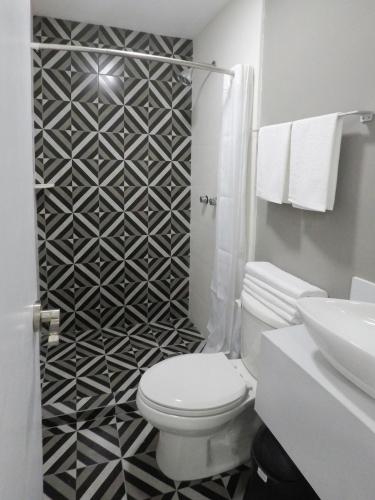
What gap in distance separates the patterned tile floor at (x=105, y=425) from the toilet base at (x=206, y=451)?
0.06 meters

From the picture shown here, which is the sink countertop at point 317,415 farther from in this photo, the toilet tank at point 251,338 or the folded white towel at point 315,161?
the folded white towel at point 315,161

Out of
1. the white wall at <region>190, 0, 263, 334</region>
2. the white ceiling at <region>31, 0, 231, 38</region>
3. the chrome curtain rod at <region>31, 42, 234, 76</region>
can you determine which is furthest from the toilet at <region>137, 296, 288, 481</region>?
the white ceiling at <region>31, 0, 231, 38</region>

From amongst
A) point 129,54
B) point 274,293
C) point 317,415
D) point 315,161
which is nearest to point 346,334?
point 317,415

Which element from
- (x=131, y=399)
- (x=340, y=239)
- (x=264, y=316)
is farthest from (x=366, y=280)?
(x=131, y=399)

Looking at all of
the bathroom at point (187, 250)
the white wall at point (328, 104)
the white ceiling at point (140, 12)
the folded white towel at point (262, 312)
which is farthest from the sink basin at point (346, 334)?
the white ceiling at point (140, 12)

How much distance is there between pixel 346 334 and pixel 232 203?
1201 millimetres

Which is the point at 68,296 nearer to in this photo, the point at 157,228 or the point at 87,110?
the point at 157,228

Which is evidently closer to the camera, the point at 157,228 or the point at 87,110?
the point at 87,110

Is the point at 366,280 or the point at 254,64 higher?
the point at 254,64

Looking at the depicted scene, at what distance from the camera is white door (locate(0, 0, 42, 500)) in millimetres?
525

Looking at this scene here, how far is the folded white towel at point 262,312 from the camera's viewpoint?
1573mm

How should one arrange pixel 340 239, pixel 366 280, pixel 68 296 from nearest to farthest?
pixel 366 280 < pixel 340 239 < pixel 68 296

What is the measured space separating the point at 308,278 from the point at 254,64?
1.19 metres

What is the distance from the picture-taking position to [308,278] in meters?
1.67
